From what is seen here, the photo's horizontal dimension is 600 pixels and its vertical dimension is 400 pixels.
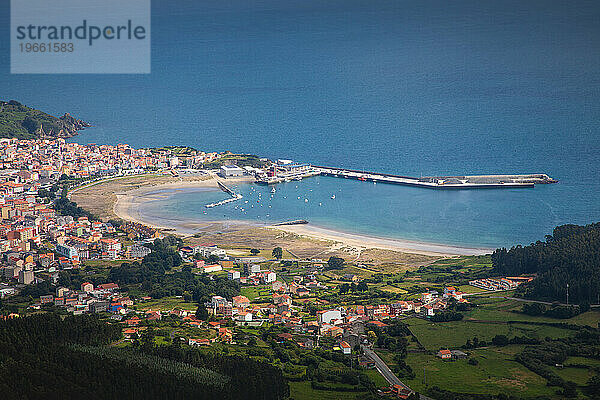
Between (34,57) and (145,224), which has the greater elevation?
(34,57)

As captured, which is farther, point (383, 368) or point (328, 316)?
point (328, 316)

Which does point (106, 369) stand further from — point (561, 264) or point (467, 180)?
point (467, 180)

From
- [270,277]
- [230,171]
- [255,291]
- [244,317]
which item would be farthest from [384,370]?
[230,171]

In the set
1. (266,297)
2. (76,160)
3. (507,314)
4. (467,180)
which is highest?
(76,160)

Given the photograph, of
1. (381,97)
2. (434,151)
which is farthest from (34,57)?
(434,151)

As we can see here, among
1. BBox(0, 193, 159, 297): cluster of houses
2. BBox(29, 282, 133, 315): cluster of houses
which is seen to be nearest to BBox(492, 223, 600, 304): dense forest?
BBox(29, 282, 133, 315): cluster of houses

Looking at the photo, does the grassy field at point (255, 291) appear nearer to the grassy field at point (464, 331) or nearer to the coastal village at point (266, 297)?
the coastal village at point (266, 297)

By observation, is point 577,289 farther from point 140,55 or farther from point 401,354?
point 140,55
